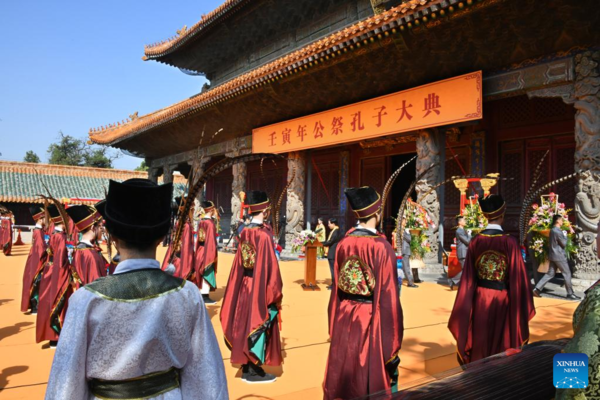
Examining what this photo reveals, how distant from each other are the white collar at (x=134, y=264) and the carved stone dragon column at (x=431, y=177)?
8.65 meters

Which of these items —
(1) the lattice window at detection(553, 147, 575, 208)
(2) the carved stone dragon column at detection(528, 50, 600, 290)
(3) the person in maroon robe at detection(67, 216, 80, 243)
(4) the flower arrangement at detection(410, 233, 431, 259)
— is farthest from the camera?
(1) the lattice window at detection(553, 147, 575, 208)

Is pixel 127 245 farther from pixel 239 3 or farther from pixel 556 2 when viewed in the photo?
pixel 239 3

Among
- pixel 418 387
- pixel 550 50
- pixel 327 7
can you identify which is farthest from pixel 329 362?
pixel 327 7

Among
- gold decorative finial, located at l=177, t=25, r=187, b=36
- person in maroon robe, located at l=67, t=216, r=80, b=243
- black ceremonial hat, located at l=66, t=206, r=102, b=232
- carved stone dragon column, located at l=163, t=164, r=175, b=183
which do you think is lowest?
person in maroon robe, located at l=67, t=216, r=80, b=243

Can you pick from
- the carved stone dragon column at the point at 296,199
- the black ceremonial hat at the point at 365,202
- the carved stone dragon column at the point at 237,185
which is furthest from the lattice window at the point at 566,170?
the carved stone dragon column at the point at 237,185

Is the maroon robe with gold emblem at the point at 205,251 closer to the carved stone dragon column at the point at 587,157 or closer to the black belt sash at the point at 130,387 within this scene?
the black belt sash at the point at 130,387

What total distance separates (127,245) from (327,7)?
14.2 metres

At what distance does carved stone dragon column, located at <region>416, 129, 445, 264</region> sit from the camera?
961 cm

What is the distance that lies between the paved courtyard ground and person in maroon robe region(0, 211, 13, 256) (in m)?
8.16

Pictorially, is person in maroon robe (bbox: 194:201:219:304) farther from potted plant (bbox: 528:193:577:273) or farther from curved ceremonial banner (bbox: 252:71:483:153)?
potted plant (bbox: 528:193:577:273)

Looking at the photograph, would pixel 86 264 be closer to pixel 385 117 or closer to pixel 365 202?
pixel 365 202

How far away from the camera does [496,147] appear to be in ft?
35.7

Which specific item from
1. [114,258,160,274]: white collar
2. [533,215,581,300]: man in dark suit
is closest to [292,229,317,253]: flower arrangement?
[533,215,581,300]: man in dark suit

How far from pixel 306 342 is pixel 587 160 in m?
5.73
